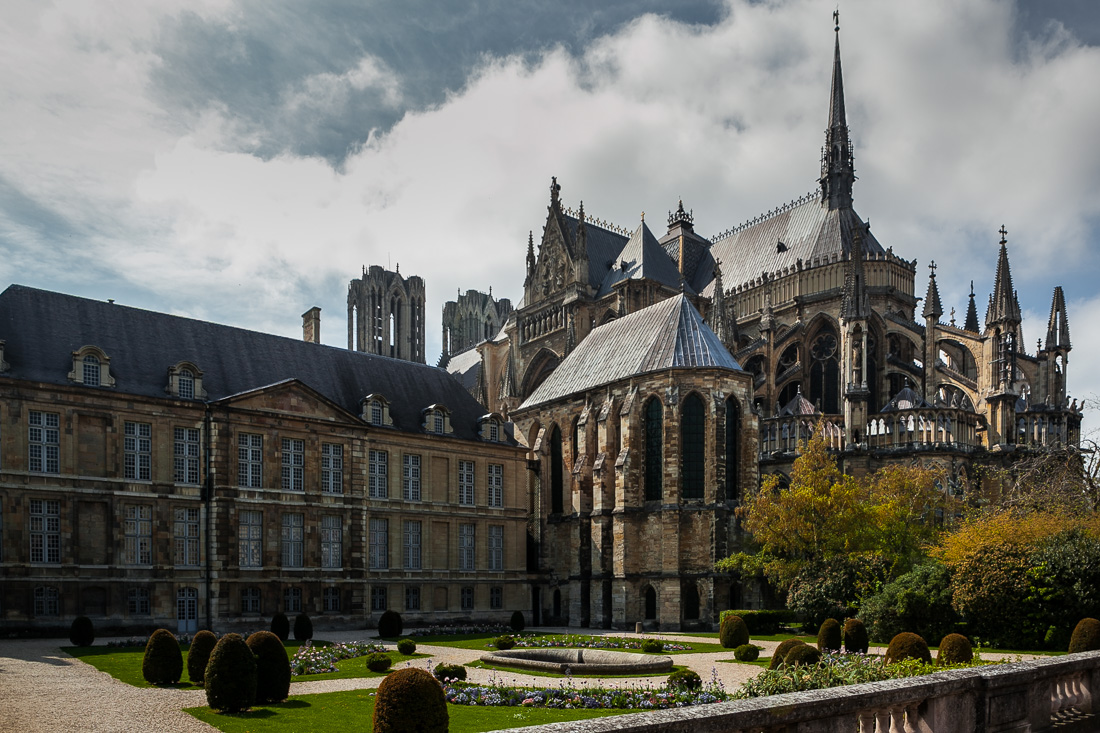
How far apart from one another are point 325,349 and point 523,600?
611 inches

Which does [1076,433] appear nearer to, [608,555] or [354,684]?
[608,555]

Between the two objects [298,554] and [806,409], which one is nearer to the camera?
[298,554]

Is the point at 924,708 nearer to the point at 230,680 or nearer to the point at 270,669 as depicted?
the point at 230,680

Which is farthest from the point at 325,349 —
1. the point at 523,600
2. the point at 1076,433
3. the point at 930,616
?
the point at 1076,433

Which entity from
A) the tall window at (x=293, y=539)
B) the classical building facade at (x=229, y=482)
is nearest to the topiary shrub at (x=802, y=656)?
the classical building facade at (x=229, y=482)

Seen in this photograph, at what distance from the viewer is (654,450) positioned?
42.3 meters

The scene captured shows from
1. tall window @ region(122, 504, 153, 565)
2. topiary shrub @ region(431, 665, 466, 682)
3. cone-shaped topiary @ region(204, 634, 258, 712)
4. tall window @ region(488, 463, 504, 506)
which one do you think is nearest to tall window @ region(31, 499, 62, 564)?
tall window @ region(122, 504, 153, 565)

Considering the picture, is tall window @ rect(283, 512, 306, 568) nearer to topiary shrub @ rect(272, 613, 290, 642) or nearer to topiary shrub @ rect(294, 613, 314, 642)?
topiary shrub @ rect(294, 613, 314, 642)

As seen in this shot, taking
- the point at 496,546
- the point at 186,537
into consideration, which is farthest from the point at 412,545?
the point at 186,537

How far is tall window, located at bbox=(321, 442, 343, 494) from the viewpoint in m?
39.0

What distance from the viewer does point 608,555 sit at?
139 ft

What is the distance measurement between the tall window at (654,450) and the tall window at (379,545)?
11.9 metres

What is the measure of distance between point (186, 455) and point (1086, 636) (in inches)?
1181

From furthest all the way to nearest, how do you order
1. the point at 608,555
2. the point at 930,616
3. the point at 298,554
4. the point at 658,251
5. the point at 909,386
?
the point at 658,251
the point at 909,386
the point at 608,555
the point at 298,554
the point at 930,616
